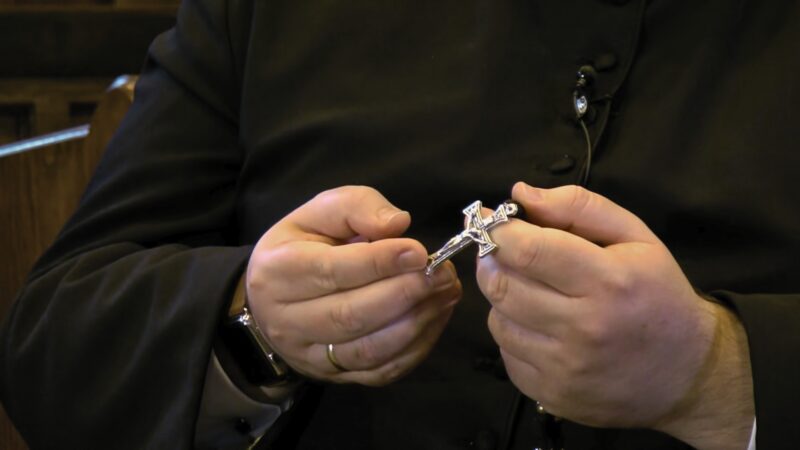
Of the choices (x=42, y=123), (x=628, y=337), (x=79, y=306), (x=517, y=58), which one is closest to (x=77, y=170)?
(x=79, y=306)

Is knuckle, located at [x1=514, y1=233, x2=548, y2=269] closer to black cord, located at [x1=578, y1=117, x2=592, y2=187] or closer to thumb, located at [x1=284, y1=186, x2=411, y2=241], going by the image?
thumb, located at [x1=284, y1=186, x2=411, y2=241]

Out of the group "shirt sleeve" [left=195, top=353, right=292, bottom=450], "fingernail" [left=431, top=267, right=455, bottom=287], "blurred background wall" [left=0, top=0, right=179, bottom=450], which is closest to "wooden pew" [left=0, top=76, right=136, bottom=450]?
"shirt sleeve" [left=195, top=353, right=292, bottom=450]

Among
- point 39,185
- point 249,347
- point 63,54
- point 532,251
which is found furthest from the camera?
point 63,54

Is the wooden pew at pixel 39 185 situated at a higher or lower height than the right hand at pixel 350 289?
lower

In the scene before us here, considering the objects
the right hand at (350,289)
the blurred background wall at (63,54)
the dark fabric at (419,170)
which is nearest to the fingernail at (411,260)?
the right hand at (350,289)

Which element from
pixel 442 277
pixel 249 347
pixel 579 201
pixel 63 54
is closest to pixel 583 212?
pixel 579 201

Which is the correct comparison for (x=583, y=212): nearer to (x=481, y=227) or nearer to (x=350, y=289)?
(x=481, y=227)

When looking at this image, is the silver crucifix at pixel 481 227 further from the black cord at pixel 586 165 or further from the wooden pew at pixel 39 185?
the wooden pew at pixel 39 185
